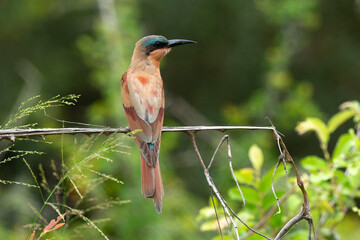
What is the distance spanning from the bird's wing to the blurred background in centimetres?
277

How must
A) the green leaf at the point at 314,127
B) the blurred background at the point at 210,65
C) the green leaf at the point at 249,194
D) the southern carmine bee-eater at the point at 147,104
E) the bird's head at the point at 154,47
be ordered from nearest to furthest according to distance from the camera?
the green leaf at the point at 249,194 → the southern carmine bee-eater at the point at 147,104 → the green leaf at the point at 314,127 → the bird's head at the point at 154,47 → the blurred background at the point at 210,65

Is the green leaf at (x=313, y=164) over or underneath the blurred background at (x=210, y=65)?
over

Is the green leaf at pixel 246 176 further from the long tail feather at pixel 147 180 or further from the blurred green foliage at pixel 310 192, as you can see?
the long tail feather at pixel 147 180

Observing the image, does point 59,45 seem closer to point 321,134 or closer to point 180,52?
point 180,52

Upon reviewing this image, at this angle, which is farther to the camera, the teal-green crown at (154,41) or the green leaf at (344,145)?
the teal-green crown at (154,41)

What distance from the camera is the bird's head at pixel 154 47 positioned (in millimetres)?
3311

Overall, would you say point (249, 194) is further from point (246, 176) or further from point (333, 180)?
point (333, 180)

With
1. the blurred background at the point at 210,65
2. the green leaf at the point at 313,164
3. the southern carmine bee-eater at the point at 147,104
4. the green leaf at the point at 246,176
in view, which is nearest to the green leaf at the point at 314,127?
the green leaf at the point at 313,164

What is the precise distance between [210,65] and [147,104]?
3980 mm

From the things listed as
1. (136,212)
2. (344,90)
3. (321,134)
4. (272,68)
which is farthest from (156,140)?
(344,90)

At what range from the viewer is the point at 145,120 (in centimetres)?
273

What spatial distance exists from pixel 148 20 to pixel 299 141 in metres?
2.13

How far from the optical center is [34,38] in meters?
6.69

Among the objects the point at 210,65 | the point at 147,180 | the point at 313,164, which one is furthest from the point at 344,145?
the point at 210,65
